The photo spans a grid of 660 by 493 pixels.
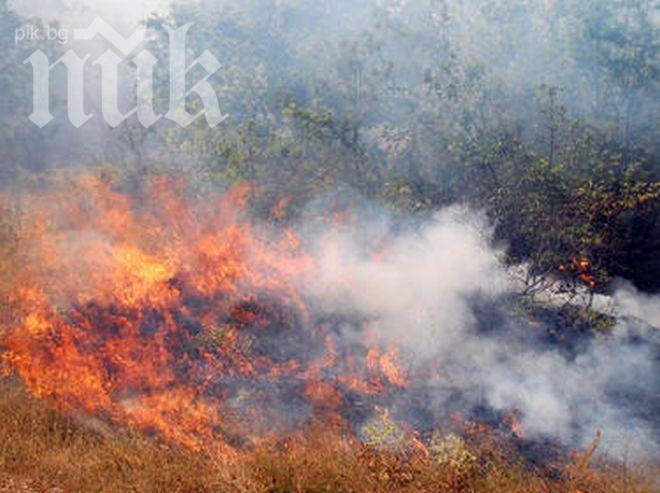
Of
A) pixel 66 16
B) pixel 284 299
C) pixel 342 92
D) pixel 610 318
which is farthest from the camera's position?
pixel 66 16

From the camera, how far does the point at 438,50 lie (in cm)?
1670

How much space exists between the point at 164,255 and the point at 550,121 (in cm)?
972

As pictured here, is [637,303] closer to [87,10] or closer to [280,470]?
[280,470]

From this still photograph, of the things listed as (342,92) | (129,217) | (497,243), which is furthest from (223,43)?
(497,243)

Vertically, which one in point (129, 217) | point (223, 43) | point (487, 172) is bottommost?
point (129, 217)

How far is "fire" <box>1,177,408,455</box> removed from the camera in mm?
8891

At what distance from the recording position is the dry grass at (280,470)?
6227mm

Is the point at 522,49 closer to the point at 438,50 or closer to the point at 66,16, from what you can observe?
the point at 438,50

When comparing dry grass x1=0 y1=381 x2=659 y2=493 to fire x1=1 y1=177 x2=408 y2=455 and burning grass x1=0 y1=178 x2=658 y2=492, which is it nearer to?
burning grass x1=0 y1=178 x2=658 y2=492

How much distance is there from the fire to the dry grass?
3.26 ft
